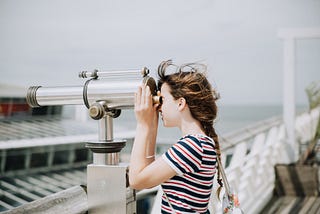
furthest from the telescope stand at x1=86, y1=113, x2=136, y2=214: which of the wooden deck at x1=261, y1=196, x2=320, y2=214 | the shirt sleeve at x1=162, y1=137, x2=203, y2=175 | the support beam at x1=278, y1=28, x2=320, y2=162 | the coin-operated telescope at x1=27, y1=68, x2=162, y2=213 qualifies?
the support beam at x1=278, y1=28, x2=320, y2=162

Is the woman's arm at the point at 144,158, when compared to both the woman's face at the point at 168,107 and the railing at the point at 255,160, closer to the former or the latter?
the woman's face at the point at 168,107

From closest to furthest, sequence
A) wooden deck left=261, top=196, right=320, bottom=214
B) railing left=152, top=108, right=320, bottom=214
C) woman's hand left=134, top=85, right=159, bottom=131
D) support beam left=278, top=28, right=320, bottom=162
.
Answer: woman's hand left=134, top=85, right=159, bottom=131 < railing left=152, top=108, right=320, bottom=214 < wooden deck left=261, top=196, right=320, bottom=214 < support beam left=278, top=28, right=320, bottom=162

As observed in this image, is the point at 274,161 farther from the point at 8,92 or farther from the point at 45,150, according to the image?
the point at 8,92

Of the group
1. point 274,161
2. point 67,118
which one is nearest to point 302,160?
point 274,161

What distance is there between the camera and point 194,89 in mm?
1040

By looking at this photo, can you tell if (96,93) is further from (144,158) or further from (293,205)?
(293,205)

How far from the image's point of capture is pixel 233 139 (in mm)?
2875

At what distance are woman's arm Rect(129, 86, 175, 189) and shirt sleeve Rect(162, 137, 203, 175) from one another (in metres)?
0.01

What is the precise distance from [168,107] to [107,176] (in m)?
0.20

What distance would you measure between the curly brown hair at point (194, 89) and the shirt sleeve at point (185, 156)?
0.08 metres

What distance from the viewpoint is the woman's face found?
1.04 m

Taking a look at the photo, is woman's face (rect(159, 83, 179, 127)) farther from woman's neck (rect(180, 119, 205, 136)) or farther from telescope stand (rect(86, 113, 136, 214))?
telescope stand (rect(86, 113, 136, 214))

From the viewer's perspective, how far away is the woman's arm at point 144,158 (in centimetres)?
98

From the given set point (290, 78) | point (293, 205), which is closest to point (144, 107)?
point (293, 205)
